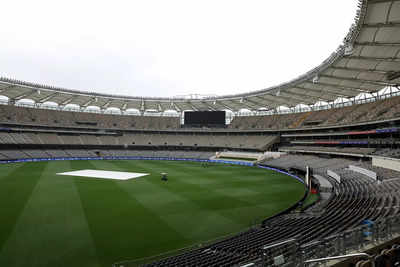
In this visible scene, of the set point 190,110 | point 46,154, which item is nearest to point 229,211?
point 46,154

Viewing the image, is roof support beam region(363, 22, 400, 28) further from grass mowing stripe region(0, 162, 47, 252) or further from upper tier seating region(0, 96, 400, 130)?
grass mowing stripe region(0, 162, 47, 252)

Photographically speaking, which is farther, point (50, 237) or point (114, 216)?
point (114, 216)

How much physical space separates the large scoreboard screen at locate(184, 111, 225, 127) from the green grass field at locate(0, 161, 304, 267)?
142ft

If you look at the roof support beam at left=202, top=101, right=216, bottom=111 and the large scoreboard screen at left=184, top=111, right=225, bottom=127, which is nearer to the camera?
the roof support beam at left=202, top=101, right=216, bottom=111

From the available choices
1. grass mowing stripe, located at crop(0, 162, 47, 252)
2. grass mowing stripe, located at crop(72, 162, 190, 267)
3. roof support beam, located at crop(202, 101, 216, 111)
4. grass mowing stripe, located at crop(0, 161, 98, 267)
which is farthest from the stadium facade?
grass mowing stripe, located at crop(0, 162, 47, 252)

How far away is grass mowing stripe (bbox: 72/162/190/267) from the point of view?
34.0 feet

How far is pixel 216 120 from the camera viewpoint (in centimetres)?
6794

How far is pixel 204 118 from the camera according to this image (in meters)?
68.8

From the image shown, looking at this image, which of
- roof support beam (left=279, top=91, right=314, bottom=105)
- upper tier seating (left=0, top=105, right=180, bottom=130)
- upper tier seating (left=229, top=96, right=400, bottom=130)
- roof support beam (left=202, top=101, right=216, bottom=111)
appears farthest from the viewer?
roof support beam (left=202, top=101, right=216, bottom=111)

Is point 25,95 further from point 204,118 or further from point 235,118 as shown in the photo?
point 235,118

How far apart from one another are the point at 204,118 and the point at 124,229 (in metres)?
57.2

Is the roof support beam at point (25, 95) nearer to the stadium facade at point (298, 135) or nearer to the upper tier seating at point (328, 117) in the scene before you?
the stadium facade at point (298, 135)

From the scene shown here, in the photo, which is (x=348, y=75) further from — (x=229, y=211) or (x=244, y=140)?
(x=244, y=140)

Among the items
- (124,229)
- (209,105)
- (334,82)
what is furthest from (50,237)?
(209,105)
